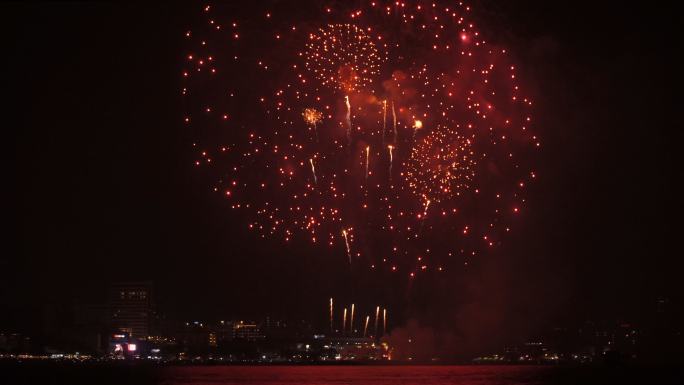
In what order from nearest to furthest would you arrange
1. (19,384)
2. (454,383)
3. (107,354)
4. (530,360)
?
(19,384)
(454,383)
(530,360)
(107,354)

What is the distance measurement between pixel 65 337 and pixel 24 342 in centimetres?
1359

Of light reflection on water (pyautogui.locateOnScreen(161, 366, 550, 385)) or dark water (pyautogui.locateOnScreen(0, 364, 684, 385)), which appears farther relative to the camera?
light reflection on water (pyautogui.locateOnScreen(161, 366, 550, 385))

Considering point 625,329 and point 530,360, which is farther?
point 530,360

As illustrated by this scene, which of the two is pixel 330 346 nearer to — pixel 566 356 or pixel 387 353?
pixel 387 353

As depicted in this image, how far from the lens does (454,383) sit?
6825 cm

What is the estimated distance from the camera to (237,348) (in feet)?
611

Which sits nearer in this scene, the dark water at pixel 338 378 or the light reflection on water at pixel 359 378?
the dark water at pixel 338 378

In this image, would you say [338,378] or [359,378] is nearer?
[338,378]

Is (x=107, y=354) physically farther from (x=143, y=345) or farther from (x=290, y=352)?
(x=290, y=352)

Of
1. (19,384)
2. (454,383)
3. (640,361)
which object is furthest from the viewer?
(640,361)

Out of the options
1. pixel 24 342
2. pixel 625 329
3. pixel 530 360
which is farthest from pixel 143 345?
pixel 625 329

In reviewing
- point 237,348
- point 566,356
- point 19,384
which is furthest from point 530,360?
point 19,384

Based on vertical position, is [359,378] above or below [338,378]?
below

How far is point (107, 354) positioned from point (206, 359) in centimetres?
2106
